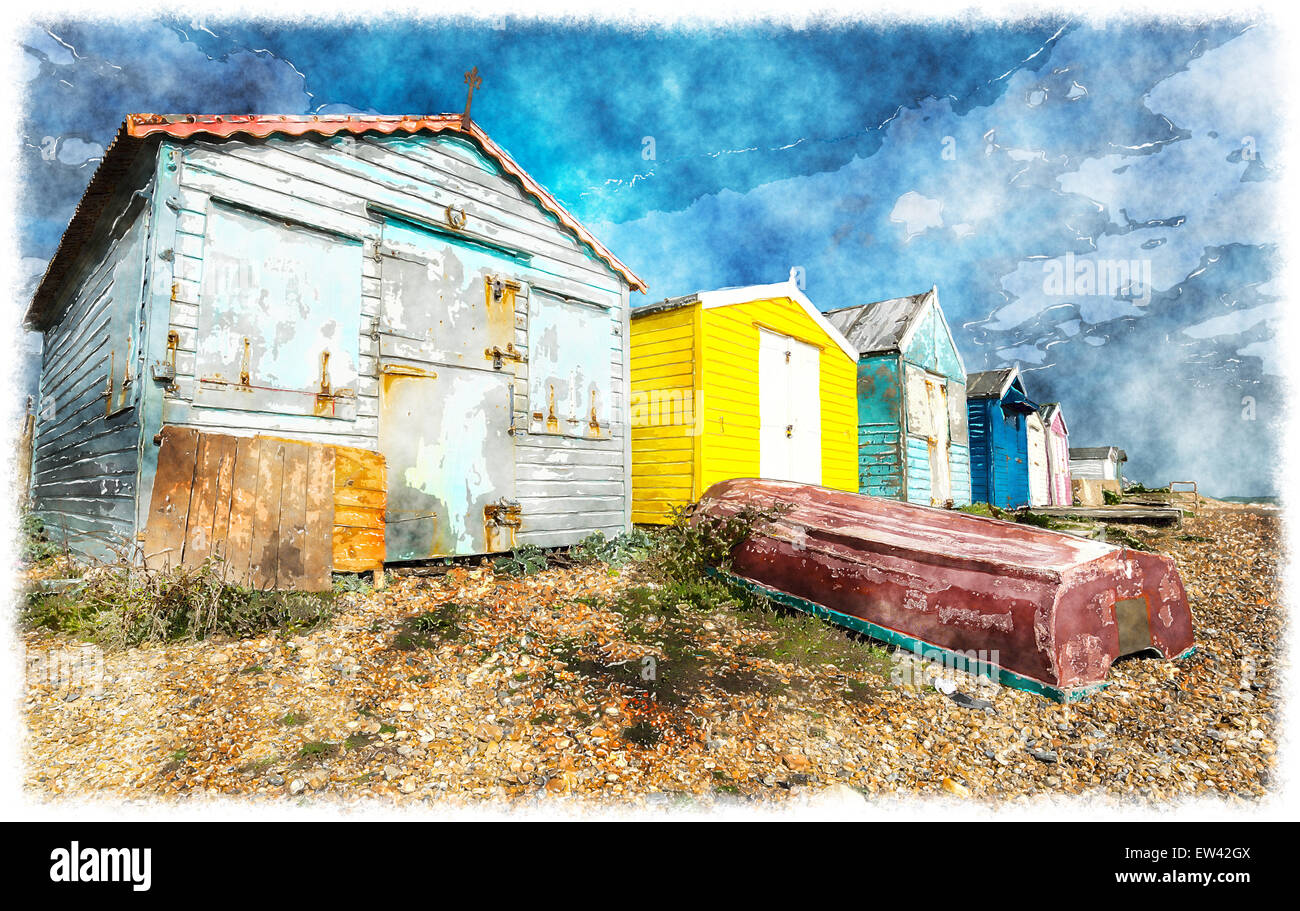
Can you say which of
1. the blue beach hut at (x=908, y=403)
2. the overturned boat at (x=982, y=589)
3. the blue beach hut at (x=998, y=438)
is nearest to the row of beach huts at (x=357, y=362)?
the overturned boat at (x=982, y=589)

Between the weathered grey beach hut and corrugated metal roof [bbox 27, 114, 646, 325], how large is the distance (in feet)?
0.09

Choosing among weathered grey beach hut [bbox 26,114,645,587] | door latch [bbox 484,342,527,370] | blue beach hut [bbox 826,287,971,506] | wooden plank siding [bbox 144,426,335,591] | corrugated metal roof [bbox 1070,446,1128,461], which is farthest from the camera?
corrugated metal roof [bbox 1070,446,1128,461]

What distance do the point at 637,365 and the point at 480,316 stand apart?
3.61 m

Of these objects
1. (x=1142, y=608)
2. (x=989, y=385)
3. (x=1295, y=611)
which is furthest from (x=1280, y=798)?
(x=989, y=385)

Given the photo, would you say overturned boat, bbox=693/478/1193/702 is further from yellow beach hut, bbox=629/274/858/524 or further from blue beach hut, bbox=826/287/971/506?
blue beach hut, bbox=826/287/971/506

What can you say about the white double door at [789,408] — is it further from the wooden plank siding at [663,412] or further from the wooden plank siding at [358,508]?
the wooden plank siding at [358,508]

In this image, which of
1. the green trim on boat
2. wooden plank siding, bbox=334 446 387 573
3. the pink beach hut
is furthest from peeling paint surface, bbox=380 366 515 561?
the pink beach hut

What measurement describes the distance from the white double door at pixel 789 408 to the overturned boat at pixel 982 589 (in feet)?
15.5

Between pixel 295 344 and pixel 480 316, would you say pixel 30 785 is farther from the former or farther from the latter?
pixel 480 316

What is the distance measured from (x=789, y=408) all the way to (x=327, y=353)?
8049 millimetres

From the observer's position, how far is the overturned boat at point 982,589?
4039mm

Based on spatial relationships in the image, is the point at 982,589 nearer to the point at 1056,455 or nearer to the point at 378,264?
the point at 378,264

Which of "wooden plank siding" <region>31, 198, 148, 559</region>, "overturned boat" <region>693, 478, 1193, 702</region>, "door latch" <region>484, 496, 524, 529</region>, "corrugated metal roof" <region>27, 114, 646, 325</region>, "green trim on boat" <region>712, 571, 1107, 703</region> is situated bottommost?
"green trim on boat" <region>712, 571, 1107, 703</region>

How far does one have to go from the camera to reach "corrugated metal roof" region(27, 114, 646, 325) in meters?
5.11
